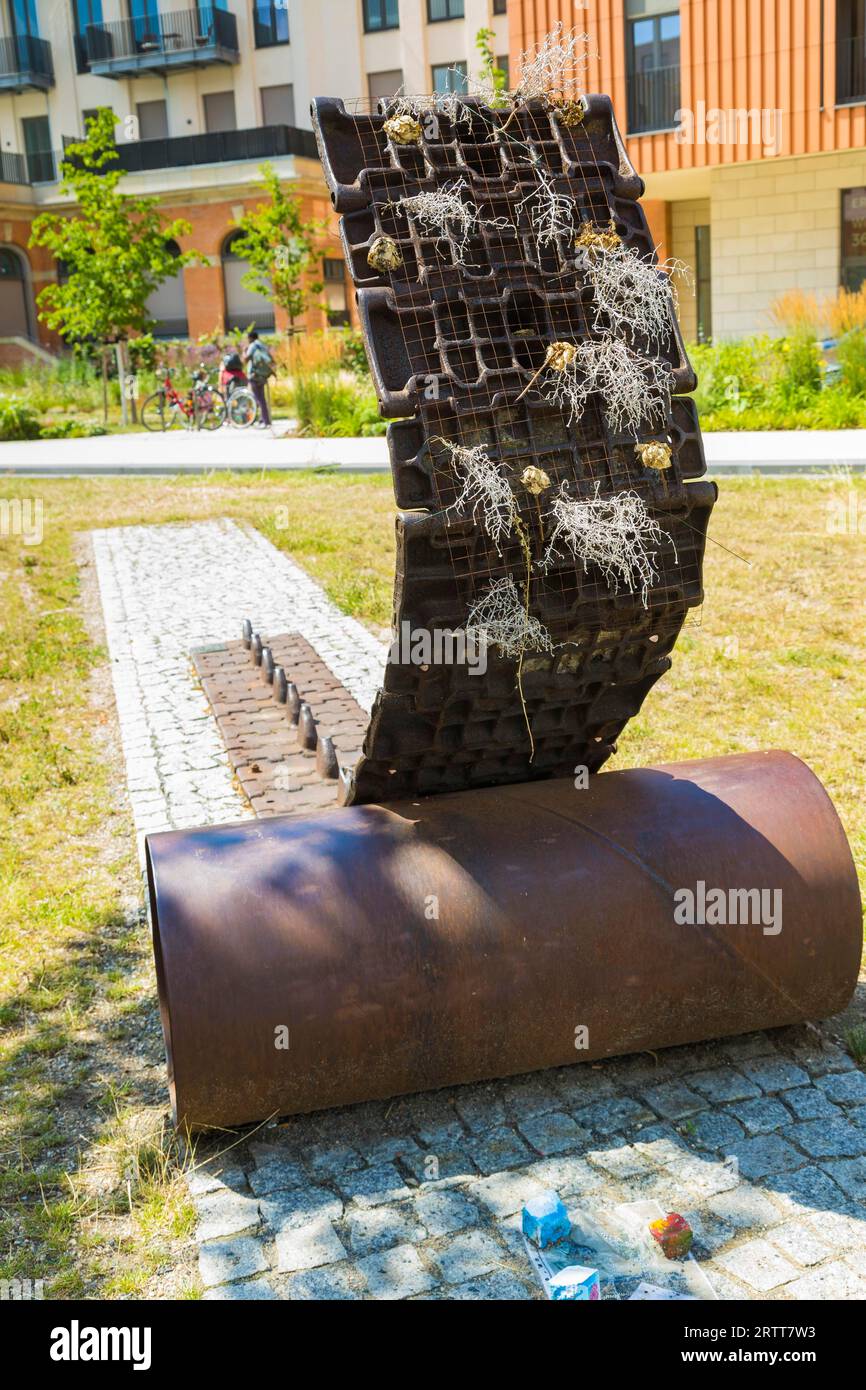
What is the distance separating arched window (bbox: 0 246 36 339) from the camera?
41.9 metres

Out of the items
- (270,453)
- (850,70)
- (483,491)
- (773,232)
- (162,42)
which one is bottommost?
(270,453)

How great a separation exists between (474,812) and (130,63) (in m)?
43.2

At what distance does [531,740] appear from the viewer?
12.2 ft

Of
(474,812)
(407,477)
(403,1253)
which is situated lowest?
(403,1253)

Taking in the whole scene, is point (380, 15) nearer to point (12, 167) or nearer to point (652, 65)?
point (12, 167)

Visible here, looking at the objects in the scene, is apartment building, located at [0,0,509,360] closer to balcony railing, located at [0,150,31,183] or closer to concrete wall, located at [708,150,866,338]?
balcony railing, located at [0,150,31,183]

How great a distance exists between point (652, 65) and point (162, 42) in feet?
77.0

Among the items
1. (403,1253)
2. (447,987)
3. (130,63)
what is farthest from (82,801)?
(130,63)

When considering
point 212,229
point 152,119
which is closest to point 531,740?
point 212,229

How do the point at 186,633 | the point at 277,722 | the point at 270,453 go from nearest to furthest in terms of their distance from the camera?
the point at 277,722
the point at 186,633
the point at 270,453

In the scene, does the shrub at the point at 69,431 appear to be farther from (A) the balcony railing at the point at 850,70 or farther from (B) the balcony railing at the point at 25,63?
(B) the balcony railing at the point at 25,63

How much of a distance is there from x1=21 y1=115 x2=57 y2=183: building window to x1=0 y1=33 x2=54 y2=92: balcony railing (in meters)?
1.05

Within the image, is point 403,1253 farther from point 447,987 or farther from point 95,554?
point 95,554

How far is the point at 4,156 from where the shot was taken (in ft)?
140
